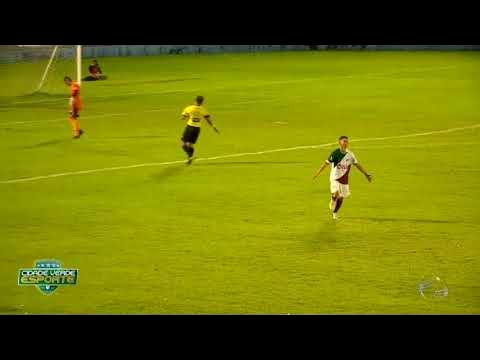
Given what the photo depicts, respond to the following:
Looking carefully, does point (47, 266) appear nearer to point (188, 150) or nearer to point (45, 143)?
point (188, 150)

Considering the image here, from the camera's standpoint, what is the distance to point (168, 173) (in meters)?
23.0

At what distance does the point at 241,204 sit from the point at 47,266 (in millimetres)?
6108

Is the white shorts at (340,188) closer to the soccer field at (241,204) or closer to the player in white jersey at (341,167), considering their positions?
the player in white jersey at (341,167)

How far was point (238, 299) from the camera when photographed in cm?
1398

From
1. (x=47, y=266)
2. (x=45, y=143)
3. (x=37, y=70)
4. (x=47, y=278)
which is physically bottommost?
(x=47, y=278)

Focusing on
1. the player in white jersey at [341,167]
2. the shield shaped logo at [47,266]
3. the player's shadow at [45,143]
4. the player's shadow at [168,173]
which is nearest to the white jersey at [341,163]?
the player in white jersey at [341,167]

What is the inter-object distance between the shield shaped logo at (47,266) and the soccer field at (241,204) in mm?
110

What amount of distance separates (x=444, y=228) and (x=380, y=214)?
1484 millimetres

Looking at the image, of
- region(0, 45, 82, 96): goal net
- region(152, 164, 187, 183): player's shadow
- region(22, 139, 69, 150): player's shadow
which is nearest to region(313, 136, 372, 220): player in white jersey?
region(152, 164, 187, 183): player's shadow

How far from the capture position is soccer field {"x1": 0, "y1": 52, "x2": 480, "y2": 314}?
1431cm

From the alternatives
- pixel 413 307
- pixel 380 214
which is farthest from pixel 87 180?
pixel 413 307

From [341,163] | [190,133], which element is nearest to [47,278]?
[341,163]

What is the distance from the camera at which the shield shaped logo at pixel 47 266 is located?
13969 millimetres

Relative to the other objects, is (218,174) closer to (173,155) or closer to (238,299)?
(173,155)
